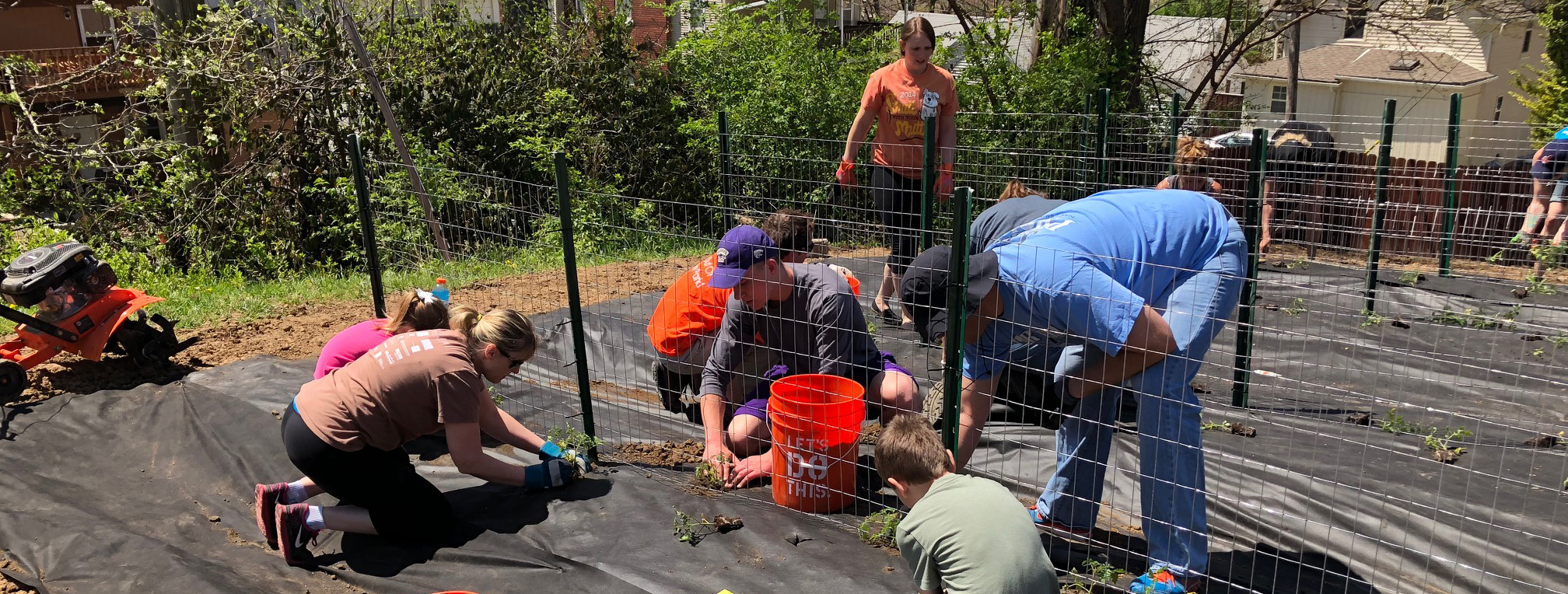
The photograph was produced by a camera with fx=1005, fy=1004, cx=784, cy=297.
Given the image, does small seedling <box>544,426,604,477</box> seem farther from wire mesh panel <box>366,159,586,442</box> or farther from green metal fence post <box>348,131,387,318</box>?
green metal fence post <box>348,131,387,318</box>

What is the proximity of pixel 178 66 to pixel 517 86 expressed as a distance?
9.50 ft

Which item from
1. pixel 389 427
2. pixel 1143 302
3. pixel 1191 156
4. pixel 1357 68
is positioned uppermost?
pixel 1357 68

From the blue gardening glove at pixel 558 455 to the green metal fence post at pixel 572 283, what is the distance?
11 centimetres

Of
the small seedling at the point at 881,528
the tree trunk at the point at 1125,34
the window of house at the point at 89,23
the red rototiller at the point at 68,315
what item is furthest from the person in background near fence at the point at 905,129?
the window of house at the point at 89,23

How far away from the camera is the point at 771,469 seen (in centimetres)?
366

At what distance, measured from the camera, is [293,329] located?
19.6 ft

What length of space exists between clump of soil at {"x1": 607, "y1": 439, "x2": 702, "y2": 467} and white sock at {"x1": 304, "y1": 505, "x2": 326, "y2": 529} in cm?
112

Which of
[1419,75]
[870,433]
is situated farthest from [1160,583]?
[1419,75]

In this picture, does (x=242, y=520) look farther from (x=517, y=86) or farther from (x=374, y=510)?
(x=517, y=86)

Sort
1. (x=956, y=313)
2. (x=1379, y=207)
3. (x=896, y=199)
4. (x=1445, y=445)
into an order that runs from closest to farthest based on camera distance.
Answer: (x=956, y=313) → (x=1445, y=445) → (x=1379, y=207) → (x=896, y=199)

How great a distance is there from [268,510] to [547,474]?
93cm

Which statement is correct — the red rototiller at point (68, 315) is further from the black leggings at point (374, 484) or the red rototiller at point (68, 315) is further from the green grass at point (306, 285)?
the black leggings at point (374, 484)

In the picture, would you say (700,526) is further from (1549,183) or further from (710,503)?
(1549,183)

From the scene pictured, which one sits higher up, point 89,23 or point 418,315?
point 89,23
